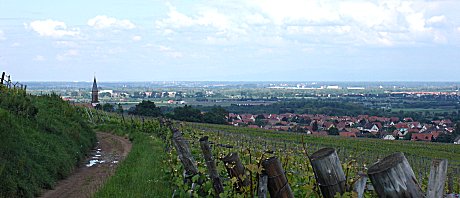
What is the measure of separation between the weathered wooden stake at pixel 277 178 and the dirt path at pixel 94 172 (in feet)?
22.6

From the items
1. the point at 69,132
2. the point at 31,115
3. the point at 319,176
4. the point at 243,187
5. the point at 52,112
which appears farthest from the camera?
the point at 52,112

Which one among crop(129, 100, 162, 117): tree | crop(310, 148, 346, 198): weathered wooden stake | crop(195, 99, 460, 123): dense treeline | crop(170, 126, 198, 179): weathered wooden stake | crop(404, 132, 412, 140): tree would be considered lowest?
crop(195, 99, 460, 123): dense treeline

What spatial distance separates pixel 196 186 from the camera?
30.1 feet

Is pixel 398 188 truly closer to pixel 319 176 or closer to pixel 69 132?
pixel 319 176

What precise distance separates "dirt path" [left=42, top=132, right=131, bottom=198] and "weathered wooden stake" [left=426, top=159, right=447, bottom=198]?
8.91 meters

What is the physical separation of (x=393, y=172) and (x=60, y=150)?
13774 millimetres

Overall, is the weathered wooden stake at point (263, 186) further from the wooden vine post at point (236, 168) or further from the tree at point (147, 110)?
the tree at point (147, 110)

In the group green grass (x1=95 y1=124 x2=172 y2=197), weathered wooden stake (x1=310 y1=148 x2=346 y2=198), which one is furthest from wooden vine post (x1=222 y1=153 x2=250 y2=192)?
green grass (x1=95 y1=124 x2=172 y2=197)

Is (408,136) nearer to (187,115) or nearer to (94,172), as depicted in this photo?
(187,115)

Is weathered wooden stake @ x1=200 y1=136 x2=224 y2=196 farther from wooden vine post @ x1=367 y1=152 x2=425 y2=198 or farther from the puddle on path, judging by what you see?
the puddle on path

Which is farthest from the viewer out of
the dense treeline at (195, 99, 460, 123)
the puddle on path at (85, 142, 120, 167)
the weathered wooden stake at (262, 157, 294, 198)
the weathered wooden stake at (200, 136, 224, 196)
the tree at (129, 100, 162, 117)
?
the dense treeline at (195, 99, 460, 123)

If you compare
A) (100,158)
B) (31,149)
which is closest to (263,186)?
(31,149)

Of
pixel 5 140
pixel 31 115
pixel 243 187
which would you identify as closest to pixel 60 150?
pixel 31 115

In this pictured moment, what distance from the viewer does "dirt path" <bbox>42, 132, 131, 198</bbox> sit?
1268cm
